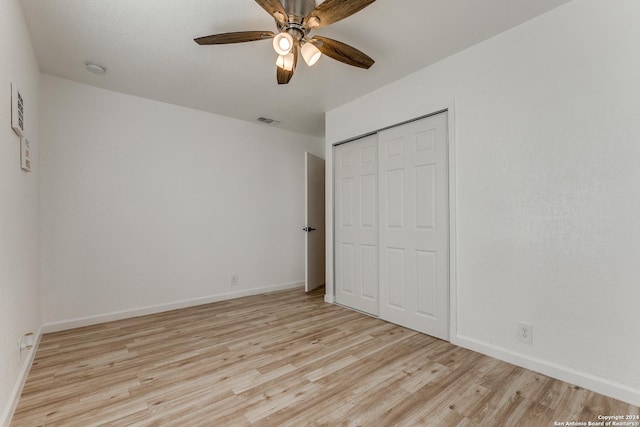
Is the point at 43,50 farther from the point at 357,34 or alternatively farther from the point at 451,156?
the point at 451,156

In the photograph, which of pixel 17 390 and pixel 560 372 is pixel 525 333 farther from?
pixel 17 390

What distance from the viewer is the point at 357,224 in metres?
3.39

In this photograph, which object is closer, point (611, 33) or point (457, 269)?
point (611, 33)

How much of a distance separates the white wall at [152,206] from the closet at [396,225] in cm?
120

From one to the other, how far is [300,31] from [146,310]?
10.7 ft

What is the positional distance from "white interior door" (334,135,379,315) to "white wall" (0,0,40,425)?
2792 mm

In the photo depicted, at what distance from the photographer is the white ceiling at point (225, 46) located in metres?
1.91

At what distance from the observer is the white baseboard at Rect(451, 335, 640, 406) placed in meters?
1.66

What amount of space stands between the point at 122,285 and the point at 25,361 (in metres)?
1.20

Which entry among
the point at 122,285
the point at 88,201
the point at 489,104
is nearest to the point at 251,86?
the point at 88,201

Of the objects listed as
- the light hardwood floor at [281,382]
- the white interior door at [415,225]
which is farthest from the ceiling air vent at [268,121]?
the light hardwood floor at [281,382]

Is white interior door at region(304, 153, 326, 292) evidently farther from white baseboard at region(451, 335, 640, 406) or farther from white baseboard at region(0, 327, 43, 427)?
white baseboard at region(0, 327, 43, 427)

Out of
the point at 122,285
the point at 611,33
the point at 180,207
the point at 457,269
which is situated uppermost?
the point at 611,33

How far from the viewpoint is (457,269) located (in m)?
2.42
